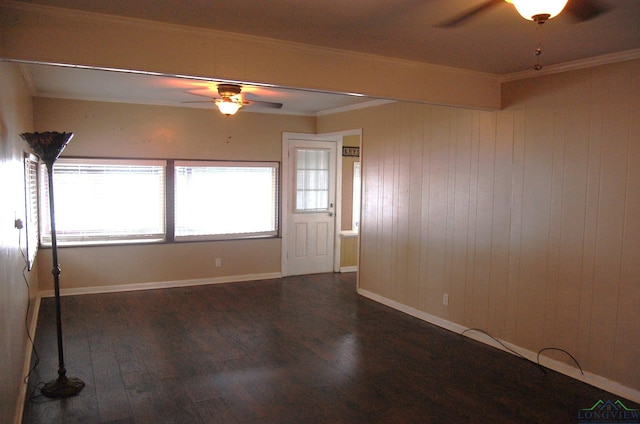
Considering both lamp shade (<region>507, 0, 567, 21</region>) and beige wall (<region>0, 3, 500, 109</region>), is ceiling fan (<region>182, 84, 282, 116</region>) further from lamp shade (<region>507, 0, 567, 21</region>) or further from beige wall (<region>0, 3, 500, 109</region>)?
lamp shade (<region>507, 0, 567, 21</region>)

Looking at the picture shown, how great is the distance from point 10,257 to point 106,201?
3.56 m

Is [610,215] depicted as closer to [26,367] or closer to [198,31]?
[198,31]

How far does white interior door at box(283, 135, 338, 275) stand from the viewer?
740cm

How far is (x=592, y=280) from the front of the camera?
3717mm

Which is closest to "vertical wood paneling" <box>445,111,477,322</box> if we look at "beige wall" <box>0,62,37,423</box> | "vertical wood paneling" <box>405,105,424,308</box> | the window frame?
"vertical wood paneling" <box>405,105,424,308</box>

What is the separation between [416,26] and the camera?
2.94 m

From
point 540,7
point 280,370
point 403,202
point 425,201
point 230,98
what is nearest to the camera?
point 540,7

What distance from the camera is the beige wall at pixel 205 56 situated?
2646mm

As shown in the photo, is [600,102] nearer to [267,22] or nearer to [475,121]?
[475,121]

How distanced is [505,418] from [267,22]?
2854mm

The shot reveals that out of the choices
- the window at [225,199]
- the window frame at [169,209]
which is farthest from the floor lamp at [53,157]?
the window at [225,199]

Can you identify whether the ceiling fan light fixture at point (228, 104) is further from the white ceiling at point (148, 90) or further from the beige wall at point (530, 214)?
the beige wall at point (530, 214)

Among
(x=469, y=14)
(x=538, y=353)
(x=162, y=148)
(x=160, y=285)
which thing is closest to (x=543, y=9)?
(x=469, y=14)

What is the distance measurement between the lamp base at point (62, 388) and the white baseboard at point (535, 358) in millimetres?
3345
